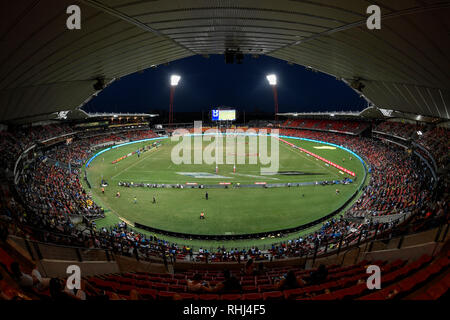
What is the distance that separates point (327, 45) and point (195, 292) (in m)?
14.2

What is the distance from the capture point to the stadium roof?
838 cm

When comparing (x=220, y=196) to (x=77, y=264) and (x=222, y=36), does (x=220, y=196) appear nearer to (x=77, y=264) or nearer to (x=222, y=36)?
(x=222, y=36)

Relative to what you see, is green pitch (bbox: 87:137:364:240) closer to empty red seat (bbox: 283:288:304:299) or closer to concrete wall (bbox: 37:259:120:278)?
concrete wall (bbox: 37:259:120:278)

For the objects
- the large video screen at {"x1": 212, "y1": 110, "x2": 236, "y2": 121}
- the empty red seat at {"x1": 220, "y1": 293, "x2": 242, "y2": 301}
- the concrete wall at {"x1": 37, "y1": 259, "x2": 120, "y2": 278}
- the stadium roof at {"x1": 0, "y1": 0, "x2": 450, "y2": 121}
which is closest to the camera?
the empty red seat at {"x1": 220, "y1": 293, "x2": 242, "y2": 301}

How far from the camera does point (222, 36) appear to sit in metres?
13.8

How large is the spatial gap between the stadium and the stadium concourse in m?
0.10

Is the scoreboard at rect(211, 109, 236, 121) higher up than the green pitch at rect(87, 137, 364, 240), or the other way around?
the scoreboard at rect(211, 109, 236, 121)

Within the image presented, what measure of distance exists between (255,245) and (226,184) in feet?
47.1

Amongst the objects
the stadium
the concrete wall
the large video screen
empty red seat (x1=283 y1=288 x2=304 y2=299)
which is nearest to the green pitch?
the stadium

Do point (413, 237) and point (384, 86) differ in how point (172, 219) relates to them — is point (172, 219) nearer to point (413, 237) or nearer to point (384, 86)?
point (413, 237)

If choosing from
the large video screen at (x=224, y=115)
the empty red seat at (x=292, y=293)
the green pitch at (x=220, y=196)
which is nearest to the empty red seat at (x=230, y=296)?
the empty red seat at (x=292, y=293)

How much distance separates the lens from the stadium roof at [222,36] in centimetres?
838

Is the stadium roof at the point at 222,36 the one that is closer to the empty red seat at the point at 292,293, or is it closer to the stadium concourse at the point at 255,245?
the stadium concourse at the point at 255,245

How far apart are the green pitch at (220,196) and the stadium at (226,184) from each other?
233 millimetres
